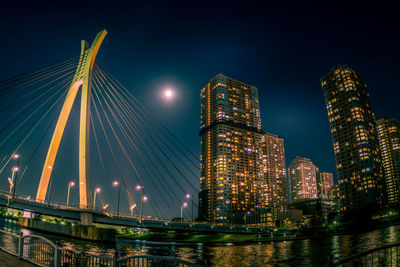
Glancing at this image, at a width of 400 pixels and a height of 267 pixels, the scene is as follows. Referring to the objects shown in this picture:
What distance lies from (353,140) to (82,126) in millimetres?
164318

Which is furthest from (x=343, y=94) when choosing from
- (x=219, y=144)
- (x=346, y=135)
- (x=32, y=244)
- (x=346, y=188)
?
(x=32, y=244)

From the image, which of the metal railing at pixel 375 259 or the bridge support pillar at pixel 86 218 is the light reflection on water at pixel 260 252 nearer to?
the metal railing at pixel 375 259

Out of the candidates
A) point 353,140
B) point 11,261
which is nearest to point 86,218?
point 11,261

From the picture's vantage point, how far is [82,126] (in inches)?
1507

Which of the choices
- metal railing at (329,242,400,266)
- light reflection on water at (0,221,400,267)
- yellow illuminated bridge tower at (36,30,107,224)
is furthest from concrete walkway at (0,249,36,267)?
yellow illuminated bridge tower at (36,30,107,224)

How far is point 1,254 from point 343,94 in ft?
634

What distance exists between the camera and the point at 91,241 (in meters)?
34.6

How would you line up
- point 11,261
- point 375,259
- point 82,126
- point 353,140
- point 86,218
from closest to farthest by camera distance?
point 11,261
point 375,259
point 82,126
point 86,218
point 353,140

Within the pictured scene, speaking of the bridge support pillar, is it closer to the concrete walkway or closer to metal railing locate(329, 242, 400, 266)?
the concrete walkway

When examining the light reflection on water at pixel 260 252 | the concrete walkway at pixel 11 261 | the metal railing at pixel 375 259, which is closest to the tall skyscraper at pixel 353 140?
the light reflection on water at pixel 260 252

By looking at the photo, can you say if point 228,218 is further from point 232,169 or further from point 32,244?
point 32,244

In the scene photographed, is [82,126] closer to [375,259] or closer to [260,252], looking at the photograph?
[260,252]

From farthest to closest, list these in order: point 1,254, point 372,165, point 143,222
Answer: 1. point 372,165
2. point 143,222
3. point 1,254

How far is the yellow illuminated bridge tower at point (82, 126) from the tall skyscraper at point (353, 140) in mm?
141296
